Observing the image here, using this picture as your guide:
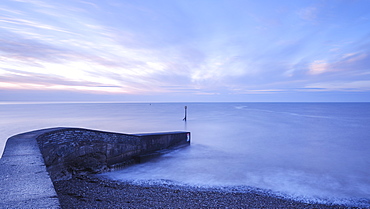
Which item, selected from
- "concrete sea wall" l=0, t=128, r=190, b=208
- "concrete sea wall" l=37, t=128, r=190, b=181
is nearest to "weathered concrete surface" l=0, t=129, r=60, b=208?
"concrete sea wall" l=0, t=128, r=190, b=208

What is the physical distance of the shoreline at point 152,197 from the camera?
4801 millimetres

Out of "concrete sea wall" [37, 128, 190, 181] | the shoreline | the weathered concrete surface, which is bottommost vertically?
the shoreline

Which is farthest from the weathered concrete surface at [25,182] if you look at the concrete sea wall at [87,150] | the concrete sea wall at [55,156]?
the concrete sea wall at [87,150]

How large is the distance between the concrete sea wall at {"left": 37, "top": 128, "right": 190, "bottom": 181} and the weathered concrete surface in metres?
1.50

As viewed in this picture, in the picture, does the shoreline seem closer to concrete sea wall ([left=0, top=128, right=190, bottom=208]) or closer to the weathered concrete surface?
concrete sea wall ([left=0, top=128, right=190, bottom=208])

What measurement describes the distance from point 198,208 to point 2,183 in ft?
12.4

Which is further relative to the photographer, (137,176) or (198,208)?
(137,176)

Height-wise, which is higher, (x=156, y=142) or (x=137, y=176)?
(x=156, y=142)

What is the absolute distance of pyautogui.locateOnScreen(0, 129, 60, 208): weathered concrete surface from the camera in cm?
223

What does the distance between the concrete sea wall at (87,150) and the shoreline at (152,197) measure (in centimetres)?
44

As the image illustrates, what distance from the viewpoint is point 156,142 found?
33.2 feet

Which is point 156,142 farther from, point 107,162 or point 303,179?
point 303,179

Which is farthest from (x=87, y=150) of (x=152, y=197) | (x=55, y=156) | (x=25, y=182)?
(x=25, y=182)

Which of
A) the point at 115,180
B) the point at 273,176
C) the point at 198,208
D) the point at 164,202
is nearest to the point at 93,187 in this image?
the point at 115,180
